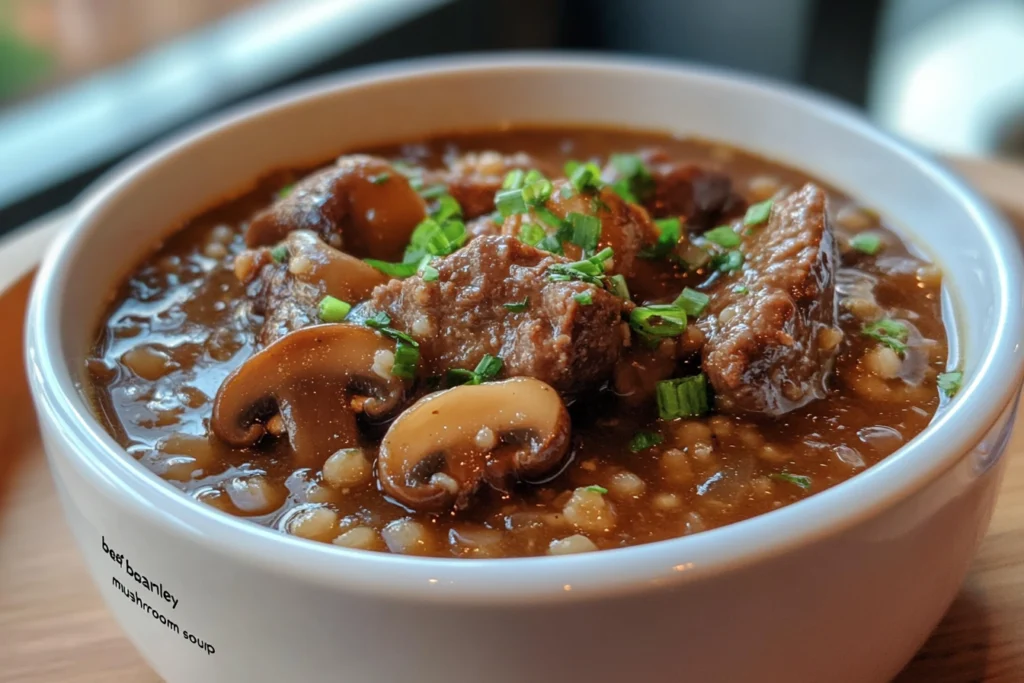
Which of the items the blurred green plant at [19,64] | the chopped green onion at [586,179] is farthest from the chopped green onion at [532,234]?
the blurred green plant at [19,64]

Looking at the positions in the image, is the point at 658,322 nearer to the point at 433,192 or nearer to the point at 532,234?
the point at 532,234

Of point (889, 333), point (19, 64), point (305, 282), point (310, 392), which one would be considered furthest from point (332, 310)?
point (19, 64)

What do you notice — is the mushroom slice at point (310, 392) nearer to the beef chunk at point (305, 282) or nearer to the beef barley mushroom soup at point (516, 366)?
the beef barley mushroom soup at point (516, 366)

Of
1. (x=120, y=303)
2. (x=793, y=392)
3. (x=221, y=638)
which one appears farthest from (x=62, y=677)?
(x=793, y=392)

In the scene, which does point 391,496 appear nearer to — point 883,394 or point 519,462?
point 519,462


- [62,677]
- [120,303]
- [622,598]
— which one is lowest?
[62,677]

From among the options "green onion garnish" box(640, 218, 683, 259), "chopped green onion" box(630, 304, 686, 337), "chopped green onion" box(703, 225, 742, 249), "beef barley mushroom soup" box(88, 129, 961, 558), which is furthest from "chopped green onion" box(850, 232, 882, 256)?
"chopped green onion" box(630, 304, 686, 337)
